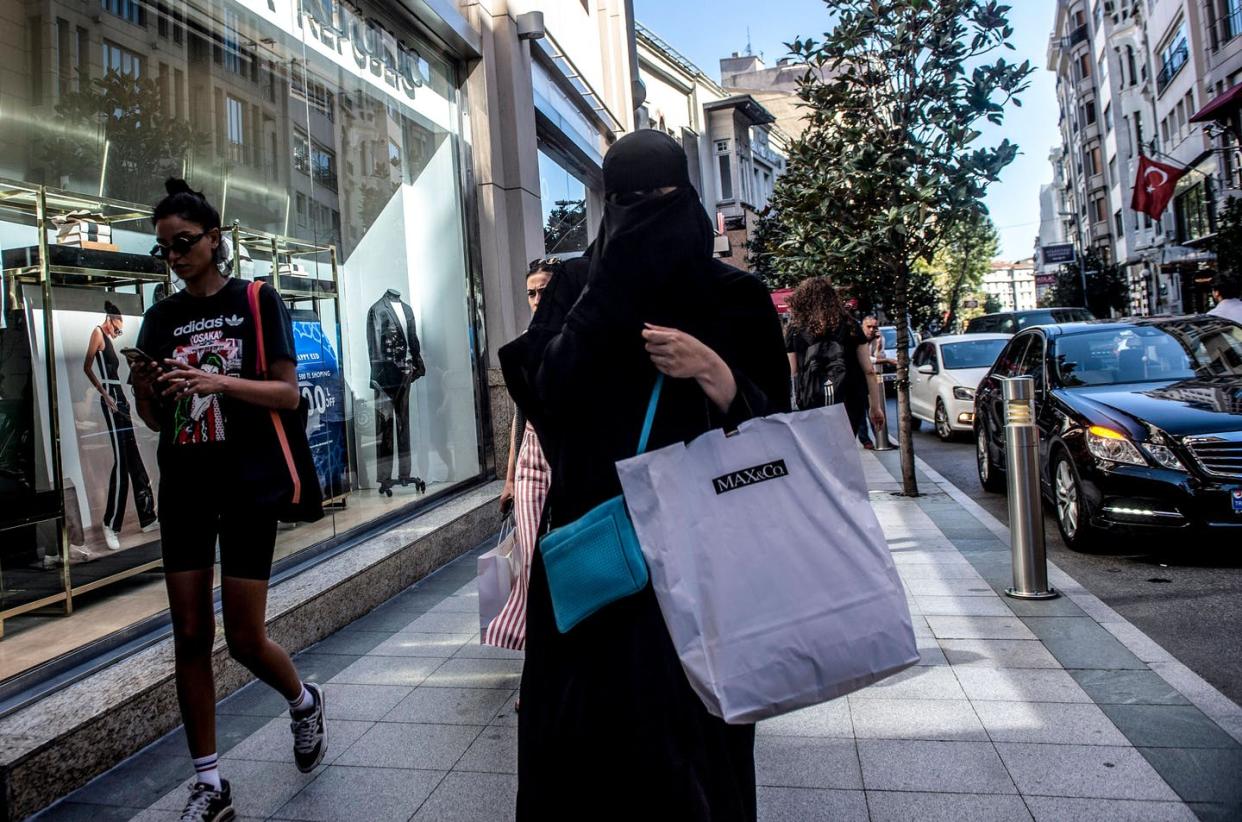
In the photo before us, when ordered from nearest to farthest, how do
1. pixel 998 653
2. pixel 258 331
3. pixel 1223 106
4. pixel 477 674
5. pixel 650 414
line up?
pixel 650 414
pixel 258 331
pixel 998 653
pixel 477 674
pixel 1223 106

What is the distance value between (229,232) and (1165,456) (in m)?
6.13

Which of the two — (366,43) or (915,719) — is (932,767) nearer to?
(915,719)

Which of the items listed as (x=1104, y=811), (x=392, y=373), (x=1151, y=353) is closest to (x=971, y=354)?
(x=1151, y=353)

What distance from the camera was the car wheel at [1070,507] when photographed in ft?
21.9

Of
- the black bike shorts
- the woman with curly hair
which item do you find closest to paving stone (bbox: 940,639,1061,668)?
the woman with curly hair

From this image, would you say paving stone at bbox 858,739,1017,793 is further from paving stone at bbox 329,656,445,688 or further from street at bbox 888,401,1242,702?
paving stone at bbox 329,656,445,688

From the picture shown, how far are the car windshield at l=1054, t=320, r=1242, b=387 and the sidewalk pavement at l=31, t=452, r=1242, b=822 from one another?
9.87 feet

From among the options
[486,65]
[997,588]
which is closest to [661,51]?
[486,65]

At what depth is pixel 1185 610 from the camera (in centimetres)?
518

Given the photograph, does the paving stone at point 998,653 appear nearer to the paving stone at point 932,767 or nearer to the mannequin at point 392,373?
the paving stone at point 932,767

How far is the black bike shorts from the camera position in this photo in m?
2.96

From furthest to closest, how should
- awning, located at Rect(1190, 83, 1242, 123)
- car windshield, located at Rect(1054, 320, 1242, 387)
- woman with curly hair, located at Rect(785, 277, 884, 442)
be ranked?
awning, located at Rect(1190, 83, 1242, 123), car windshield, located at Rect(1054, 320, 1242, 387), woman with curly hair, located at Rect(785, 277, 884, 442)

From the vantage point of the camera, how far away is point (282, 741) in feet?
12.5

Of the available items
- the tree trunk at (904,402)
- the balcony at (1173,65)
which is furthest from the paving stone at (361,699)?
the balcony at (1173,65)
